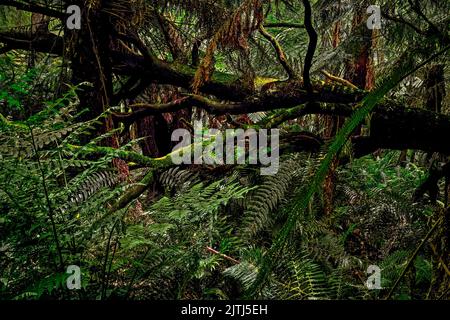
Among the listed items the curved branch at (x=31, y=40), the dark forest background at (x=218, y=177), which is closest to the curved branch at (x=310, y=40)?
the dark forest background at (x=218, y=177)

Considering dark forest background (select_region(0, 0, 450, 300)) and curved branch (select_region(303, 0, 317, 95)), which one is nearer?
dark forest background (select_region(0, 0, 450, 300))

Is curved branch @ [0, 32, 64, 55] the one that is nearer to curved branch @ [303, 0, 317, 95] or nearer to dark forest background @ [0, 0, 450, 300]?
dark forest background @ [0, 0, 450, 300]

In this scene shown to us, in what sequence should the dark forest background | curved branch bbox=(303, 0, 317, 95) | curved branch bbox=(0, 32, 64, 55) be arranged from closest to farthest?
1. the dark forest background
2. curved branch bbox=(303, 0, 317, 95)
3. curved branch bbox=(0, 32, 64, 55)

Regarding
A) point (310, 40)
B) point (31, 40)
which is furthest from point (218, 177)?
point (31, 40)

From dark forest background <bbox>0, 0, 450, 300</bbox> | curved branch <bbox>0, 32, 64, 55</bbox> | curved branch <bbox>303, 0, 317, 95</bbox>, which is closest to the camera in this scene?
dark forest background <bbox>0, 0, 450, 300</bbox>

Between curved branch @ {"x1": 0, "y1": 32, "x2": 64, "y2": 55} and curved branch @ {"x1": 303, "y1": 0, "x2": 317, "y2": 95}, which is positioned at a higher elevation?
curved branch @ {"x1": 0, "y1": 32, "x2": 64, "y2": 55}

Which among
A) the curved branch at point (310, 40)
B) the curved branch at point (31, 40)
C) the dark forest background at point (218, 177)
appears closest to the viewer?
the dark forest background at point (218, 177)

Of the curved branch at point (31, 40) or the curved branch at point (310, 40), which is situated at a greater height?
the curved branch at point (31, 40)

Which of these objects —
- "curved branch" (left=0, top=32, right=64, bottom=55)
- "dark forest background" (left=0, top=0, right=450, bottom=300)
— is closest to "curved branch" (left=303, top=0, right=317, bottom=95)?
"dark forest background" (left=0, top=0, right=450, bottom=300)

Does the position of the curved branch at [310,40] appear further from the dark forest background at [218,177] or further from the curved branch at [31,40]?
the curved branch at [31,40]

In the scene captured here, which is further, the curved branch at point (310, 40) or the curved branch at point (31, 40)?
the curved branch at point (31, 40)

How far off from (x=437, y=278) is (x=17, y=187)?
154cm

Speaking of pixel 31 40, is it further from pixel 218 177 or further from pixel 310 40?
pixel 310 40
